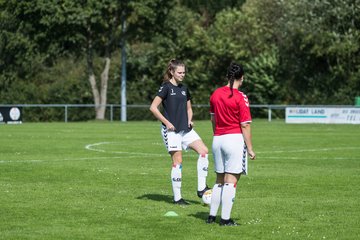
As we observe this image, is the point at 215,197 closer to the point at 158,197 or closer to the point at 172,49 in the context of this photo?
the point at 158,197

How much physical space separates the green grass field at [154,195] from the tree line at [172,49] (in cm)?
3431

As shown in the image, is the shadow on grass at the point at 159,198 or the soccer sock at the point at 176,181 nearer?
the soccer sock at the point at 176,181

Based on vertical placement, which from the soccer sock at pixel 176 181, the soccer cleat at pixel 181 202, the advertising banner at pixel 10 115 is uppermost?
the soccer sock at pixel 176 181

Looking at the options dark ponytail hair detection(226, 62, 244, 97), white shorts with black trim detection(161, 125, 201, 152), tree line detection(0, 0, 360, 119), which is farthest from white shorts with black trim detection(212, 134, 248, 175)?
tree line detection(0, 0, 360, 119)

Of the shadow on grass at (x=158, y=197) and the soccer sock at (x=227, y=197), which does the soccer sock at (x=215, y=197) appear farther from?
the shadow on grass at (x=158, y=197)

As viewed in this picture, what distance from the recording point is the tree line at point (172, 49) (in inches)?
2603

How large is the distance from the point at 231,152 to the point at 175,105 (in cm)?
337

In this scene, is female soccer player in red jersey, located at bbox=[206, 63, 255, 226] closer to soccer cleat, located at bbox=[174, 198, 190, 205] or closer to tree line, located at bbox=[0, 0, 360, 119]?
soccer cleat, located at bbox=[174, 198, 190, 205]

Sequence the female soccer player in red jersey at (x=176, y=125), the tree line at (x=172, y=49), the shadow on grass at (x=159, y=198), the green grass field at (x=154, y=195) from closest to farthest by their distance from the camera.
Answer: the green grass field at (x=154, y=195) → the female soccer player in red jersey at (x=176, y=125) → the shadow on grass at (x=159, y=198) → the tree line at (x=172, y=49)

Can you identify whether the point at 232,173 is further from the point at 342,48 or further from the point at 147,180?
the point at 342,48

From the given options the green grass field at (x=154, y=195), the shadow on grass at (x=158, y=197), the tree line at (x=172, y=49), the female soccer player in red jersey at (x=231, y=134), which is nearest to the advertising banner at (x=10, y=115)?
the tree line at (x=172, y=49)

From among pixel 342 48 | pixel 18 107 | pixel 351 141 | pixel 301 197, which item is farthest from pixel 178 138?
pixel 342 48

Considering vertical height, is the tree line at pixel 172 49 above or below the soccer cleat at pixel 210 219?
above

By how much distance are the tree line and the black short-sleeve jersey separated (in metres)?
48.5
